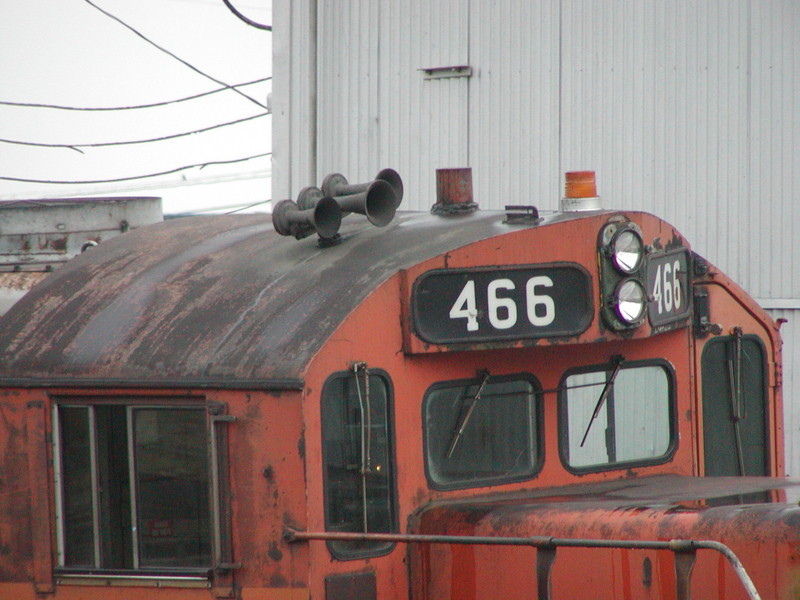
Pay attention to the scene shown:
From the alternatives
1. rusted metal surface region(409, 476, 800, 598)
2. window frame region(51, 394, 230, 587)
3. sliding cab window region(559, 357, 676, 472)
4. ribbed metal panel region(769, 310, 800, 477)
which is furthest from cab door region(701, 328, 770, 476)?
ribbed metal panel region(769, 310, 800, 477)

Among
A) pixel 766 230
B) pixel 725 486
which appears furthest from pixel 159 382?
pixel 766 230

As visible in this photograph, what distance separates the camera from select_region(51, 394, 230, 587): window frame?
450cm

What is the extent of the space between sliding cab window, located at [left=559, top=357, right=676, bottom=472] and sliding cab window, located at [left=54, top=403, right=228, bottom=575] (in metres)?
→ 1.68

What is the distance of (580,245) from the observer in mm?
5062

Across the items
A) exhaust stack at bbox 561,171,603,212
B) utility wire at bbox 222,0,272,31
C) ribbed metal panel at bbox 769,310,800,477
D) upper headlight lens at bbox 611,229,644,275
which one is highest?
utility wire at bbox 222,0,272,31

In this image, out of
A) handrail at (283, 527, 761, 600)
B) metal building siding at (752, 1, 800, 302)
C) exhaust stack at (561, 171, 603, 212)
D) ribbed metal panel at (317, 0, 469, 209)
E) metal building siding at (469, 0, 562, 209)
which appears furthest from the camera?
ribbed metal panel at (317, 0, 469, 209)

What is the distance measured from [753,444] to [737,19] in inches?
203

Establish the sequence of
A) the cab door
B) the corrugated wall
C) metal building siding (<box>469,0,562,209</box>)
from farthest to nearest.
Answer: metal building siding (<box>469,0,562,209</box>) → the corrugated wall → the cab door

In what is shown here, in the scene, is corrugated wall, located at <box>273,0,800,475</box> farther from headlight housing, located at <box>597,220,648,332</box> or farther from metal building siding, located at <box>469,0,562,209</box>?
headlight housing, located at <box>597,220,648,332</box>

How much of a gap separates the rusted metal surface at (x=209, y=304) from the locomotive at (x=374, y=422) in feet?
0.05

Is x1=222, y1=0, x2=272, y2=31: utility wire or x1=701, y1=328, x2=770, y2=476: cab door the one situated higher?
x1=222, y1=0, x2=272, y2=31: utility wire

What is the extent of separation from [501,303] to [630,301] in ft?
2.25

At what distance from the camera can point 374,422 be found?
15.1ft

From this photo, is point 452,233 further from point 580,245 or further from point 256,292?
point 256,292
